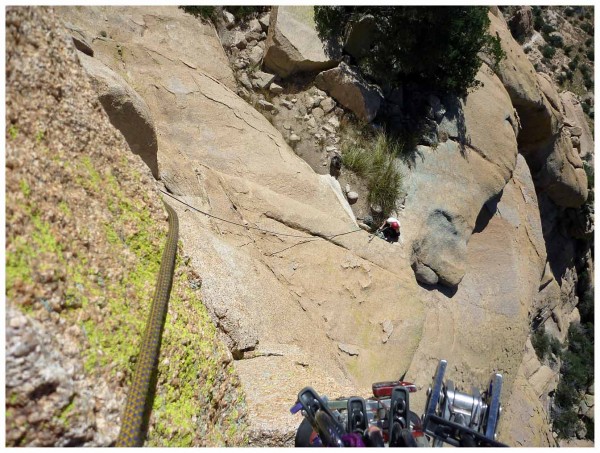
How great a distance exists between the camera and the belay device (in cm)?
185

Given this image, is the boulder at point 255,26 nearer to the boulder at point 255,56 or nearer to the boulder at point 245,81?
the boulder at point 255,56

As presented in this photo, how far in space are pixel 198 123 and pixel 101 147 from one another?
3770mm

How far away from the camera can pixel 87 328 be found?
165 cm

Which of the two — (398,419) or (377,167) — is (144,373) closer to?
(398,419)

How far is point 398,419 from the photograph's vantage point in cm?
204

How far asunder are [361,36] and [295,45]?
1308mm

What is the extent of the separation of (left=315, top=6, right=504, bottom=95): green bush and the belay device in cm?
663

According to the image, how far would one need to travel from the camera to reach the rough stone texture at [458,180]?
734 centimetres

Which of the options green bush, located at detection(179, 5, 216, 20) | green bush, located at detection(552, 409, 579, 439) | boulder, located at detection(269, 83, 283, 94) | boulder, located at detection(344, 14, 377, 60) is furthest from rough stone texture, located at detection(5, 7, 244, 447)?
green bush, located at detection(552, 409, 579, 439)

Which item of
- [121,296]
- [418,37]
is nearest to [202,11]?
[418,37]

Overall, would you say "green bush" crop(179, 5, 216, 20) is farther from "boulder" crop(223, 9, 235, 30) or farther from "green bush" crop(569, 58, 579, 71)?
"green bush" crop(569, 58, 579, 71)

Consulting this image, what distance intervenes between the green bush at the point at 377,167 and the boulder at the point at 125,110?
3738 millimetres

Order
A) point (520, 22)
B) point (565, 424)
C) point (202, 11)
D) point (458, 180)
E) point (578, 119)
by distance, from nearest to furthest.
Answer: point (202, 11) → point (458, 180) → point (565, 424) → point (578, 119) → point (520, 22)

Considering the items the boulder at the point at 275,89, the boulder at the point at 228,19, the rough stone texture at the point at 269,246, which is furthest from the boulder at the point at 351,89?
the boulder at the point at 228,19
